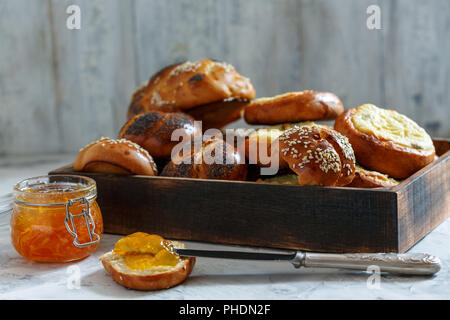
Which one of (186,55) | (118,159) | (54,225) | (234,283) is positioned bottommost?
(234,283)

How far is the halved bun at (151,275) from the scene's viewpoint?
3.53 feet

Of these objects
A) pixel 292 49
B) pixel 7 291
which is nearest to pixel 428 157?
pixel 7 291

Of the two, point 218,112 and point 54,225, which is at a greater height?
point 218,112

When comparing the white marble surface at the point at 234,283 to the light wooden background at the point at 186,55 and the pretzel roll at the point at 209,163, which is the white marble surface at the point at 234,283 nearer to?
the pretzel roll at the point at 209,163

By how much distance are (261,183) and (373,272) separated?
1.01 ft

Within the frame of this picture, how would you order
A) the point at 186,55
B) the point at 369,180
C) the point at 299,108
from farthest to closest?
1. the point at 186,55
2. the point at 299,108
3. the point at 369,180

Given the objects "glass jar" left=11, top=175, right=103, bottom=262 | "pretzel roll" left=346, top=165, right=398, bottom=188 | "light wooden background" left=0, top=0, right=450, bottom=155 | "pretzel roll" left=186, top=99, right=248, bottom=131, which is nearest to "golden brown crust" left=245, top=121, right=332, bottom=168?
"pretzel roll" left=346, top=165, right=398, bottom=188

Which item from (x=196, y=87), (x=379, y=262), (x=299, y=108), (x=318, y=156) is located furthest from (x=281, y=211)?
(x=196, y=87)

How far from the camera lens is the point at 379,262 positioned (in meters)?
1.12

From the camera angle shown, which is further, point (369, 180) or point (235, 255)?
point (369, 180)

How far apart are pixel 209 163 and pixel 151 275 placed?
1.26 feet

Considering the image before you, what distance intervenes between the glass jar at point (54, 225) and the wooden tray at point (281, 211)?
0.58 feet

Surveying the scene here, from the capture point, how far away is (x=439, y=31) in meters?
2.34

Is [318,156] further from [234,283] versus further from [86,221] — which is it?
[86,221]
